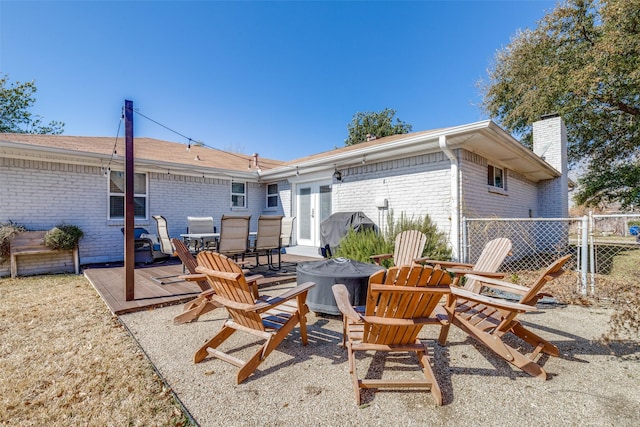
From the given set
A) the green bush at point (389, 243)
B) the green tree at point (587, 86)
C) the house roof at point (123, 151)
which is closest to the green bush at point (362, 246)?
the green bush at point (389, 243)

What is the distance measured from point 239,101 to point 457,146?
9.37m

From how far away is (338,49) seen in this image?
1173 centimetres

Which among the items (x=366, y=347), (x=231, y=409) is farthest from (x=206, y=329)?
(x=366, y=347)

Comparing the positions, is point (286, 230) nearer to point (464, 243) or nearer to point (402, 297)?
point (464, 243)

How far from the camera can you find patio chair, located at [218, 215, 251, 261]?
5312 mm

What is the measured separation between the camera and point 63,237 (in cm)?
641

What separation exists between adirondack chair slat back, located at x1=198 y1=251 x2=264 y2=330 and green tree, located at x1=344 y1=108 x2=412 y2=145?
22893mm

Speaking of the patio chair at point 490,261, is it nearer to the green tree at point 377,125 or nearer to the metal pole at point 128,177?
the metal pole at point 128,177

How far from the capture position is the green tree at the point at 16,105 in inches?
674

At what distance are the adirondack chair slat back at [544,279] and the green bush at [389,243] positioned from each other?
295 cm

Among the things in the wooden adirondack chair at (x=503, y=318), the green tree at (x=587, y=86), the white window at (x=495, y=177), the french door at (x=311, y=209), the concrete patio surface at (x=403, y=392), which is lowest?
the concrete patio surface at (x=403, y=392)

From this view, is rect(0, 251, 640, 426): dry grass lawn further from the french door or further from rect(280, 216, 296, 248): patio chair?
the french door

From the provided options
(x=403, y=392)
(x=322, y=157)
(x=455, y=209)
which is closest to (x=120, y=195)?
(x=322, y=157)

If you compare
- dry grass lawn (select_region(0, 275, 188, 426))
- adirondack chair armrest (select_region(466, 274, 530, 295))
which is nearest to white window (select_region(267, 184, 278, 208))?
dry grass lawn (select_region(0, 275, 188, 426))
